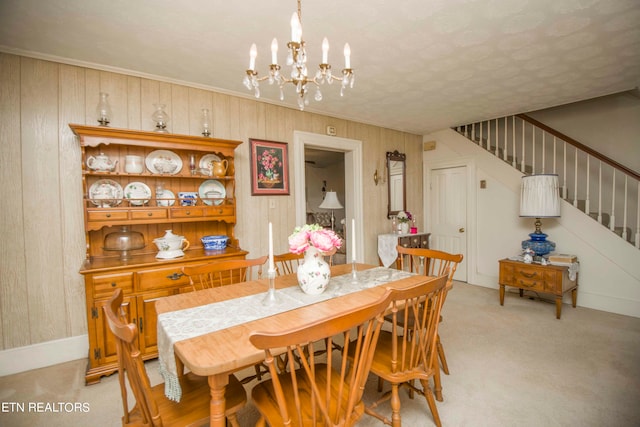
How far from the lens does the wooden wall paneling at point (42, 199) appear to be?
2.31 meters

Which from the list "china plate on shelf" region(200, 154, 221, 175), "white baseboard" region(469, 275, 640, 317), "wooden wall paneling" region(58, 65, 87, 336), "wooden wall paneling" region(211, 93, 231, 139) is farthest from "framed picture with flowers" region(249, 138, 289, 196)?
"white baseboard" region(469, 275, 640, 317)

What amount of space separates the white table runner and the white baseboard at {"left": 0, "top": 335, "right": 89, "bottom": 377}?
176 cm

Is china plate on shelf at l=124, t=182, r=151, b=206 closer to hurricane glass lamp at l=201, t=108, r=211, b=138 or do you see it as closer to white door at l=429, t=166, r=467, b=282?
hurricane glass lamp at l=201, t=108, r=211, b=138

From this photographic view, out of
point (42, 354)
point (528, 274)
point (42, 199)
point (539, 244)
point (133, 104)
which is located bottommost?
point (42, 354)

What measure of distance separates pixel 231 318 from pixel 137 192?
6.20 ft

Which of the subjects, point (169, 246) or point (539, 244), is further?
point (539, 244)

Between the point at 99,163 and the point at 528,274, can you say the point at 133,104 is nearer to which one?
the point at 99,163

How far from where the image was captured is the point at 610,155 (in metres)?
3.81

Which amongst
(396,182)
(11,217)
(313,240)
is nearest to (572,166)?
(396,182)

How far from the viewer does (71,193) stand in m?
2.46

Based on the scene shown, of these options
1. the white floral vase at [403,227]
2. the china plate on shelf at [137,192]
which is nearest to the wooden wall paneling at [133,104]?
the china plate on shelf at [137,192]

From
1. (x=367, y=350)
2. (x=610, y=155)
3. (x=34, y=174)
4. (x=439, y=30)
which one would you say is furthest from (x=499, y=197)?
(x=34, y=174)

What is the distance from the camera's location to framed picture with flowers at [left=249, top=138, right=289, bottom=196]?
333 centimetres

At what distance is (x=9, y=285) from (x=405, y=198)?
15.7ft
